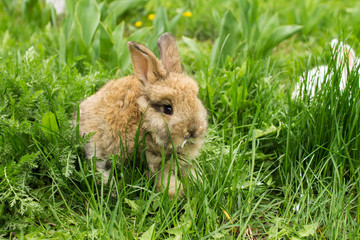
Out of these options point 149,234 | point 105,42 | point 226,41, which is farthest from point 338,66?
point 105,42

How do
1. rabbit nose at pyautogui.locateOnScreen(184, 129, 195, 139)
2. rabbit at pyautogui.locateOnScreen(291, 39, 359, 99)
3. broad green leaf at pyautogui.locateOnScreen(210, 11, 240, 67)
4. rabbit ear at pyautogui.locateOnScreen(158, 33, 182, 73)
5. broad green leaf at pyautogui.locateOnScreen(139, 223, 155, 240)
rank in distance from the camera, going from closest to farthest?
1. broad green leaf at pyautogui.locateOnScreen(139, 223, 155, 240)
2. rabbit nose at pyautogui.locateOnScreen(184, 129, 195, 139)
3. rabbit ear at pyautogui.locateOnScreen(158, 33, 182, 73)
4. rabbit at pyautogui.locateOnScreen(291, 39, 359, 99)
5. broad green leaf at pyautogui.locateOnScreen(210, 11, 240, 67)

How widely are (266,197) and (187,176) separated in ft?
2.06

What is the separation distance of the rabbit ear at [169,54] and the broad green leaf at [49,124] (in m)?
0.80

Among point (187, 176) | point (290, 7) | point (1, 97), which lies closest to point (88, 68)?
point (1, 97)

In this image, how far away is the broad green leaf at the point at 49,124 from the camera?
237 centimetres

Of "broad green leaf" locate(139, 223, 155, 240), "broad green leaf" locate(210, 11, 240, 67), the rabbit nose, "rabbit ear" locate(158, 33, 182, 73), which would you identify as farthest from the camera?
"broad green leaf" locate(210, 11, 240, 67)

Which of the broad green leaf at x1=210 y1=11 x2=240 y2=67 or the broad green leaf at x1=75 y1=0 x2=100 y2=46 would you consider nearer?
A: the broad green leaf at x1=75 y1=0 x2=100 y2=46

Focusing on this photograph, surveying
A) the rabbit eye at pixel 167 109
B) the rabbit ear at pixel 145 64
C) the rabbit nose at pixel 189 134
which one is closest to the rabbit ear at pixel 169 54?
the rabbit ear at pixel 145 64

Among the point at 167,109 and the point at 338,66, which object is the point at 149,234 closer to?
the point at 167,109

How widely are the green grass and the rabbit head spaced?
0.71ft

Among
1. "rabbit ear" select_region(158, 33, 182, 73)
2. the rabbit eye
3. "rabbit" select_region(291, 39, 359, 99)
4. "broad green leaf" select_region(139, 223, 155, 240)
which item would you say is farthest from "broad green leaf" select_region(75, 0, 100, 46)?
"broad green leaf" select_region(139, 223, 155, 240)

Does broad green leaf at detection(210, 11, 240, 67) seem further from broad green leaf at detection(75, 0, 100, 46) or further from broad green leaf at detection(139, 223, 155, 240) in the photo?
broad green leaf at detection(139, 223, 155, 240)

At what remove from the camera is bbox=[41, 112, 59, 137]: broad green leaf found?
7.76 feet

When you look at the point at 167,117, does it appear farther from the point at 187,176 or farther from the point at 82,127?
the point at 82,127
